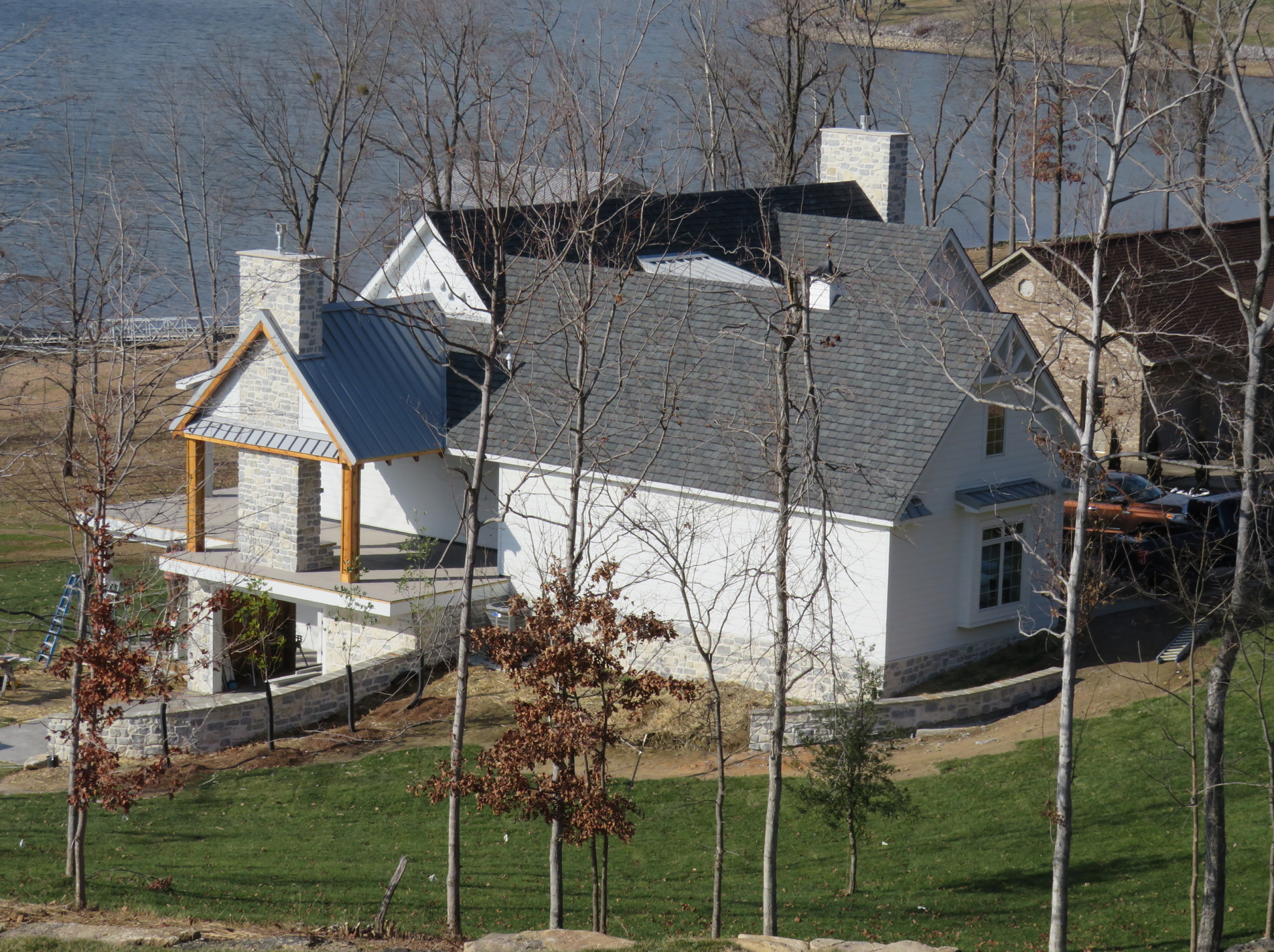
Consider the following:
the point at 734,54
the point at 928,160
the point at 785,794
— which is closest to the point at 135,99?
the point at 734,54

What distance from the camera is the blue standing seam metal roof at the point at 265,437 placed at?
1017 inches

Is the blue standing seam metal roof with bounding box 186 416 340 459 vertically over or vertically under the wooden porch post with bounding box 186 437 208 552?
over

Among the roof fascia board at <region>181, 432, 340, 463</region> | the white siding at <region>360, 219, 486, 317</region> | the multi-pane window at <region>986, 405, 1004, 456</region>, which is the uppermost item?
the white siding at <region>360, 219, 486, 317</region>

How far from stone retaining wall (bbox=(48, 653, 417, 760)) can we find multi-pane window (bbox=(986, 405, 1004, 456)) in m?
11.2

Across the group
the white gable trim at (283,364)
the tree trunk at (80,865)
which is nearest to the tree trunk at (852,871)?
the tree trunk at (80,865)

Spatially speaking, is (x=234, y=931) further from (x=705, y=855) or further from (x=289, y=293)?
(x=289, y=293)

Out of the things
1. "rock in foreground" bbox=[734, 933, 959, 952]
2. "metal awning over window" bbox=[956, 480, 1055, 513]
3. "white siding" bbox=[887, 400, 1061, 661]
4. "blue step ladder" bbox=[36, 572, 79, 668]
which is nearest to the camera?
"rock in foreground" bbox=[734, 933, 959, 952]

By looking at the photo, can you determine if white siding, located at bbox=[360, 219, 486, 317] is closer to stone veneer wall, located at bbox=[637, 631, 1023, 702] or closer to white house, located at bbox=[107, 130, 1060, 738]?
white house, located at bbox=[107, 130, 1060, 738]

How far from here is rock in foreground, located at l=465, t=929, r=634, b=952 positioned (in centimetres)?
1278

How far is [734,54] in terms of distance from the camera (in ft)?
231

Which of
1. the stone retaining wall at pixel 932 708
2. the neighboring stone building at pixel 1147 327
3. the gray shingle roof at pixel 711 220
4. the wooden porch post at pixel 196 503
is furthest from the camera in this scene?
the neighboring stone building at pixel 1147 327

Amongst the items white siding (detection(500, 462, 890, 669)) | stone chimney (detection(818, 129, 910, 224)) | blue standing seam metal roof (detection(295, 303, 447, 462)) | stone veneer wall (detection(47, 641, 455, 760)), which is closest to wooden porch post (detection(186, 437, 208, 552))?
blue standing seam metal roof (detection(295, 303, 447, 462))

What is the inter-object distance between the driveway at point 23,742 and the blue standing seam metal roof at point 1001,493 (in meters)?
15.4

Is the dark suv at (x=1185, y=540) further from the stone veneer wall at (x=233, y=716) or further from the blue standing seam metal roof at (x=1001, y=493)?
the stone veneer wall at (x=233, y=716)
